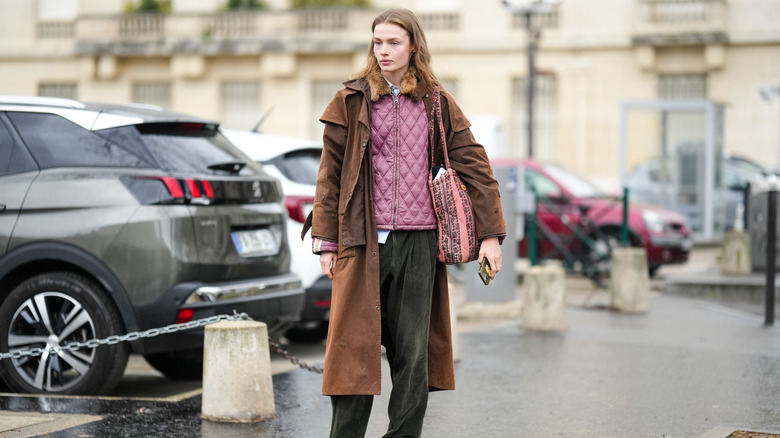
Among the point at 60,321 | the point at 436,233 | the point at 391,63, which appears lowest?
the point at 60,321

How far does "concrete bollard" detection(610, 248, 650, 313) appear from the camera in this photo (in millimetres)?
11453

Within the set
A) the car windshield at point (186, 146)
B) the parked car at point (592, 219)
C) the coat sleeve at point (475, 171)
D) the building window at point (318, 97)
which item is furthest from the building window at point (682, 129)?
the coat sleeve at point (475, 171)

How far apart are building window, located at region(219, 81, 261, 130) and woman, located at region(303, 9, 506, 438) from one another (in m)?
28.7

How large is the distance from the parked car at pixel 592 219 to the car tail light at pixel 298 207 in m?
6.71

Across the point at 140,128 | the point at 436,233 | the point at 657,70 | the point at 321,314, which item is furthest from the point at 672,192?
the point at 436,233

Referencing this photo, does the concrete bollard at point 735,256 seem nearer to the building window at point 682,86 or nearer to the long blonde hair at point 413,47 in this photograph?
the long blonde hair at point 413,47

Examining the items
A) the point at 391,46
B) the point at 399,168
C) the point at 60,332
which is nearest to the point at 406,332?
the point at 399,168

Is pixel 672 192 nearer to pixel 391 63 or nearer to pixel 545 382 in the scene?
pixel 545 382

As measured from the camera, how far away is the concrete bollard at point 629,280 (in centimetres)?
1145

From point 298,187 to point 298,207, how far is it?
0.23 meters

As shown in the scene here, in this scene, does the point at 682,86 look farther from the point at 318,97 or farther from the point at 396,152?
the point at 396,152

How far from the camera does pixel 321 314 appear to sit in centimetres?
839

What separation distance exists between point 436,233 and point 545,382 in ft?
9.62

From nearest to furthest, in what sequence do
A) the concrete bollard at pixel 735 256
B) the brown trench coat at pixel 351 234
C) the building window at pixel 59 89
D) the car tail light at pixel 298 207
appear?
the brown trench coat at pixel 351 234, the car tail light at pixel 298 207, the concrete bollard at pixel 735 256, the building window at pixel 59 89
